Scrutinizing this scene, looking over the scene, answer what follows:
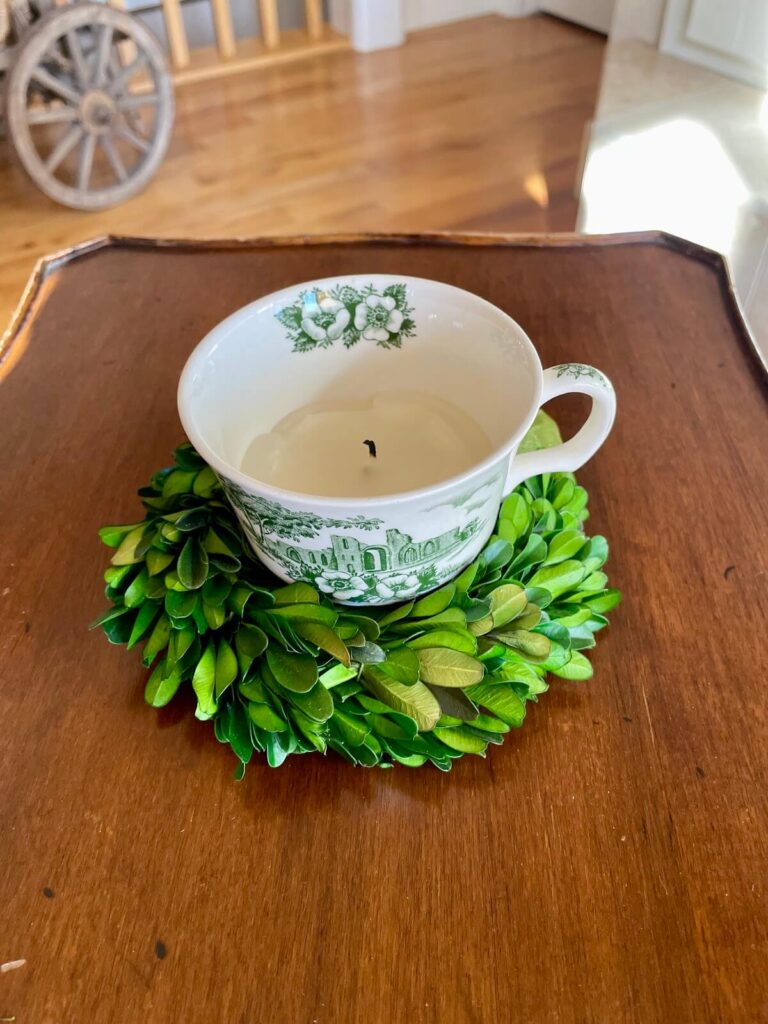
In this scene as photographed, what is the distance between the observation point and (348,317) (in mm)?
401

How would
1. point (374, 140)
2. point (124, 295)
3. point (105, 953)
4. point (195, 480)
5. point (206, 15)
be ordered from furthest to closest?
point (206, 15)
point (374, 140)
point (124, 295)
point (195, 480)
point (105, 953)

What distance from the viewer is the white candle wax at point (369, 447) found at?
0.37m

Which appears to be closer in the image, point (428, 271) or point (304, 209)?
point (428, 271)

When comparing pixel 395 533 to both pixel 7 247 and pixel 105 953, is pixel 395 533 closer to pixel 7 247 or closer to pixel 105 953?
pixel 105 953

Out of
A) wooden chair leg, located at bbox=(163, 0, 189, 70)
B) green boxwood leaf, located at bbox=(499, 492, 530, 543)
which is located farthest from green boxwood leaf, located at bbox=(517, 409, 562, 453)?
wooden chair leg, located at bbox=(163, 0, 189, 70)

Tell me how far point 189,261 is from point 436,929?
0.50 meters

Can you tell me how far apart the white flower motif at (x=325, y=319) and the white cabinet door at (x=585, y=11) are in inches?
77.5

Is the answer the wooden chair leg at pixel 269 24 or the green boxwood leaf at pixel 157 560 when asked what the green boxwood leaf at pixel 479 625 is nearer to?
the green boxwood leaf at pixel 157 560

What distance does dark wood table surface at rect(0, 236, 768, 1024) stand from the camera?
0.29 m

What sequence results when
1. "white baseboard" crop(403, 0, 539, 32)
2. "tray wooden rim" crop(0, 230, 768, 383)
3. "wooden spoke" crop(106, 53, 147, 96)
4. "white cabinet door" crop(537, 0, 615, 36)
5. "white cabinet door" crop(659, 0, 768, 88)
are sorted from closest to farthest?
1. "tray wooden rim" crop(0, 230, 768, 383)
2. "white cabinet door" crop(659, 0, 768, 88)
3. "wooden spoke" crop(106, 53, 147, 96)
4. "white cabinet door" crop(537, 0, 615, 36)
5. "white baseboard" crop(403, 0, 539, 32)

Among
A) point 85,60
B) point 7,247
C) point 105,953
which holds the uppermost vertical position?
point 105,953

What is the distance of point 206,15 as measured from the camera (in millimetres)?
2166

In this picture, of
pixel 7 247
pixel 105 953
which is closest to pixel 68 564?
pixel 105 953

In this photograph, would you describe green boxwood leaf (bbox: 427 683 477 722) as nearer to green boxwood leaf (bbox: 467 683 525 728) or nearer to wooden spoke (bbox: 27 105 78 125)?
green boxwood leaf (bbox: 467 683 525 728)
